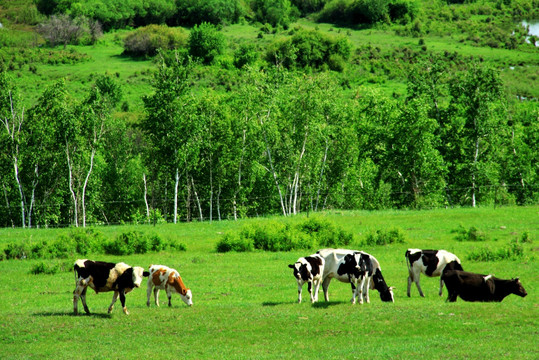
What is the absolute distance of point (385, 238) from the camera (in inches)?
1738

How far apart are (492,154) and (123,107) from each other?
7476 cm

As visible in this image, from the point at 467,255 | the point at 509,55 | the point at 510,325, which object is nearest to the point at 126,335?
the point at 510,325

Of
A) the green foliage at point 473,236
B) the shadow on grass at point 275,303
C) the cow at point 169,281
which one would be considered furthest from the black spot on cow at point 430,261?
the green foliage at point 473,236

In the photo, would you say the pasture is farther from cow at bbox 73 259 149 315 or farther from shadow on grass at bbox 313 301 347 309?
cow at bbox 73 259 149 315

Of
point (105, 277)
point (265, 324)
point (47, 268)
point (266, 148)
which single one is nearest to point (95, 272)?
point (105, 277)

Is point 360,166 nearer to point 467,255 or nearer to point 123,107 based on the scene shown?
point 467,255

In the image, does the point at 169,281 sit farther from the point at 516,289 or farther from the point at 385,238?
the point at 385,238

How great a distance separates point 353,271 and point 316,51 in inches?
5518

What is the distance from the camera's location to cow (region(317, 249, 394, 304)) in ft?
76.9

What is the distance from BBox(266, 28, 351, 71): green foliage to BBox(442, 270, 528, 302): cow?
435 ft

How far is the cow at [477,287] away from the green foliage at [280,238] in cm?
1986

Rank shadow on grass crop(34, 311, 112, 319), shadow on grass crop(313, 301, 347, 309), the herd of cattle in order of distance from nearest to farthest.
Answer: shadow on grass crop(34, 311, 112, 319)
shadow on grass crop(313, 301, 347, 309)
the herd of cattle

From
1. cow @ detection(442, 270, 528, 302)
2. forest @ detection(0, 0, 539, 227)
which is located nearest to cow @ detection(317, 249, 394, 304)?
cow @ detection(442, 270, 528, 302)

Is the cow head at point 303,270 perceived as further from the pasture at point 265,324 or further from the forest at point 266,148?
the forest at point 266,148
